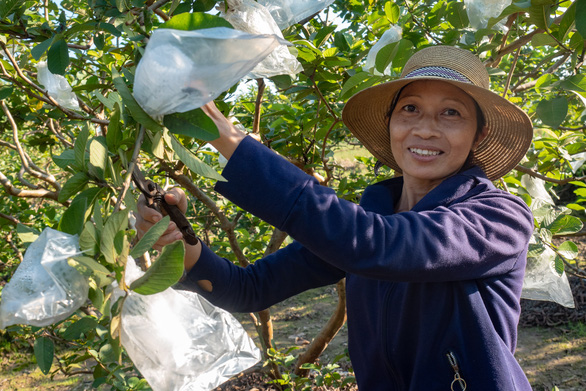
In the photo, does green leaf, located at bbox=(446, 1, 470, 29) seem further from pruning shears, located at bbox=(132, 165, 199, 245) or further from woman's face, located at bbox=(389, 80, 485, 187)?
pruning shears, located at bbox=(132, 165, 199, 245)

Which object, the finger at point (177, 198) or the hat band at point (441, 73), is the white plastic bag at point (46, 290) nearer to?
the finger at point (177, 198)

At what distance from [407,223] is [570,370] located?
10.8 feet

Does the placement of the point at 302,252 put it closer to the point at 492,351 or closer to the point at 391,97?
the point at 391,97

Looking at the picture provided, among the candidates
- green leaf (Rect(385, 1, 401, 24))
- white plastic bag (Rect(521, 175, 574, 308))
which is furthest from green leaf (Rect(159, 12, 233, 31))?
white plastic bag (Rect(521, 175, 574, 308))

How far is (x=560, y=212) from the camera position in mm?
1882

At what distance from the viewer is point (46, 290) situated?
74 centimetres

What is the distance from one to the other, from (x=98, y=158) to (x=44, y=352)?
74 centimetres

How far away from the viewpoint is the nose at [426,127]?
130cm

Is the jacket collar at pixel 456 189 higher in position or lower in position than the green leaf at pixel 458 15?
lower

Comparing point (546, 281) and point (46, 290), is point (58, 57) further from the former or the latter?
point (546, 281)

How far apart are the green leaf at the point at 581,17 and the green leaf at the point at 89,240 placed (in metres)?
0.95

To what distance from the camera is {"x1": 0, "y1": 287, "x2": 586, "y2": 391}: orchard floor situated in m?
3.41

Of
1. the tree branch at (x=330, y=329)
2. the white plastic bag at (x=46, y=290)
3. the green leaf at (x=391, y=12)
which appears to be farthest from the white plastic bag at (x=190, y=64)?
the tree branch at (x=330, y=329)

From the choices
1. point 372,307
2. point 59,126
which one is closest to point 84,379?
point 59,126
